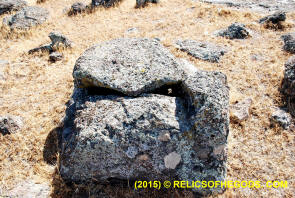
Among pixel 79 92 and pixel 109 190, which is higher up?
pixel 79 92

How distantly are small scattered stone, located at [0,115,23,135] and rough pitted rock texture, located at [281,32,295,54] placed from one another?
8.06 meters

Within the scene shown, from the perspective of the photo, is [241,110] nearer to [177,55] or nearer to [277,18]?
[177,55]

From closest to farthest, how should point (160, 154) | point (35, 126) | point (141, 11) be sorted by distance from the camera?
point (160, 154) < point (35, 126) < point (141, 11)

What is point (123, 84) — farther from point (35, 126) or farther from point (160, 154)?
point (35, 126)

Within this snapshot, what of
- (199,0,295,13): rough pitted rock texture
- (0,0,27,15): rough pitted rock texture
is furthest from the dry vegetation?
(0,0,27,15): rough pitted rock texture

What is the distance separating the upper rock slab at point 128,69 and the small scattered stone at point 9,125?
6.93 ft

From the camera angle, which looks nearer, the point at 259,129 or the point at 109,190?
the point at 109,190

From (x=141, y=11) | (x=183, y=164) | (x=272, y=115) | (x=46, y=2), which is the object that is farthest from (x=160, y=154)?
(x=46, y=2)

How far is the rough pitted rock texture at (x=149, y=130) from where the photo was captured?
12.5ft

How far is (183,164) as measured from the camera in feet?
13.1

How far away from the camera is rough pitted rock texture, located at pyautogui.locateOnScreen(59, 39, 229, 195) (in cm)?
380

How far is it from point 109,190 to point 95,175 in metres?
0.36

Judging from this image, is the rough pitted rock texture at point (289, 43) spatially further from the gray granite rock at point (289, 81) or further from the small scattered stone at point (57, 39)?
the small scattered stone at point (57, 39)

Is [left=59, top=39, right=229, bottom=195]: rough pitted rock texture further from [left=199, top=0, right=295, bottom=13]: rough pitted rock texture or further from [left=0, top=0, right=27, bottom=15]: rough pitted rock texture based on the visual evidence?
[left=0, top=0, right=27, bottom=15]: rough pitted rock texture
